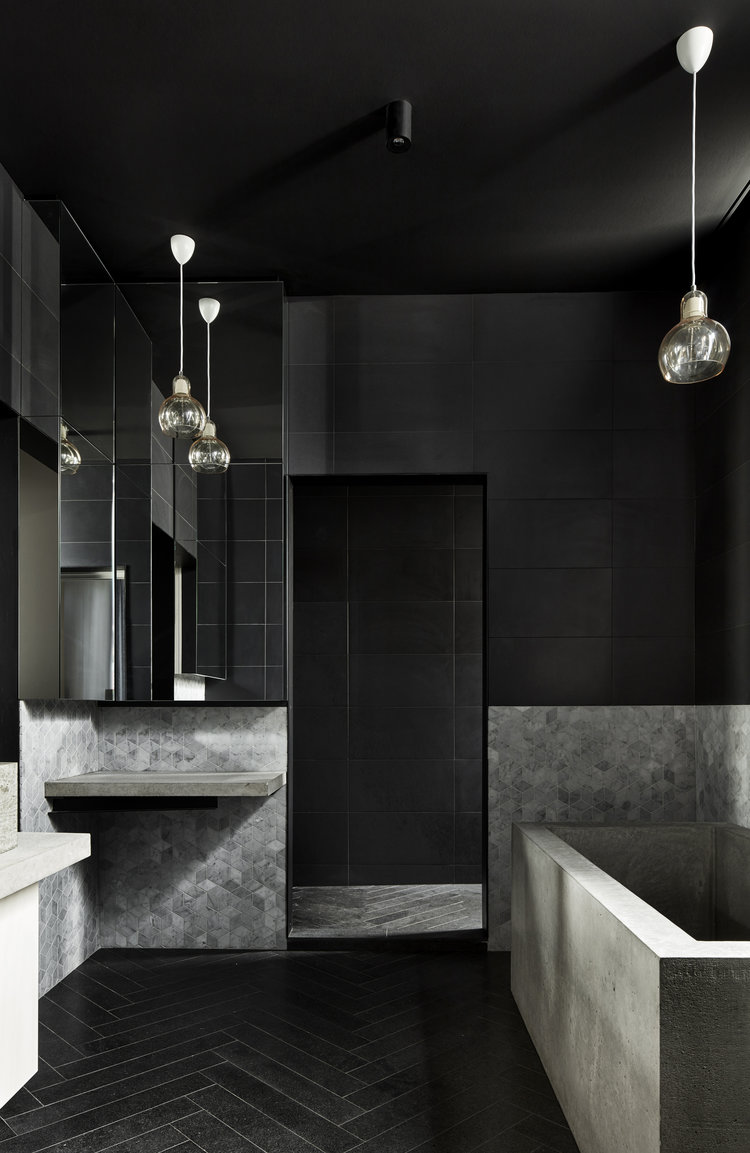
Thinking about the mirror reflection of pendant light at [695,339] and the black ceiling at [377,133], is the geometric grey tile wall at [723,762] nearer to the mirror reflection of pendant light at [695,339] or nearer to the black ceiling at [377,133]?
the mirror reflection of pendant light at [695,339]

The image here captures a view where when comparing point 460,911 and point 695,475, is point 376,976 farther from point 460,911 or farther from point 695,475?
point 695,475

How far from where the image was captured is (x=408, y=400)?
461cm

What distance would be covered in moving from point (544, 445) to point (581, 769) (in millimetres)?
1602

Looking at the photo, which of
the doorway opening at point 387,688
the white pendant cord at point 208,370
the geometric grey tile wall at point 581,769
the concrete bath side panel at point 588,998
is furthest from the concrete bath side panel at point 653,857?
the white pendant cord at point 208,370

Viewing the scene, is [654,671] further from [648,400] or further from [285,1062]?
[285,1062]

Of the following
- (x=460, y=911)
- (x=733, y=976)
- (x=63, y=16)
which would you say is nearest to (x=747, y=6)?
(x=63, y=16)

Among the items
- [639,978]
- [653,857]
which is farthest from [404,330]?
[639,978]

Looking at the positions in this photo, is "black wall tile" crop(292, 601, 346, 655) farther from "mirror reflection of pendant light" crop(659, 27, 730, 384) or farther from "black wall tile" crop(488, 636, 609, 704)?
"mirror reflection of pendant light" crop(659, 27, 730, 384)

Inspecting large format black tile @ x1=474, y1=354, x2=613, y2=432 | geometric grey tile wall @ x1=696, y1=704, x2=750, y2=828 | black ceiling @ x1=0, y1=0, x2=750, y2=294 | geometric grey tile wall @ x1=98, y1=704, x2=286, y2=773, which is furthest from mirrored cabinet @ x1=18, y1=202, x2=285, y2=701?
geometric grey tile wall @ x1=696, y1=704, x2=750, y2=828

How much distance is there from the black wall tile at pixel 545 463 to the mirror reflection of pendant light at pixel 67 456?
1907mm

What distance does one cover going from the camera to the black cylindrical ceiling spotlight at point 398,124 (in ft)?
10.1

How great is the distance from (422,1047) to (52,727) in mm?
1979

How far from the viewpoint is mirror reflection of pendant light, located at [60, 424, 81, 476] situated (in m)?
3.82

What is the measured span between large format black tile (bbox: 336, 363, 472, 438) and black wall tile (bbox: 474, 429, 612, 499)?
0.21 meters
